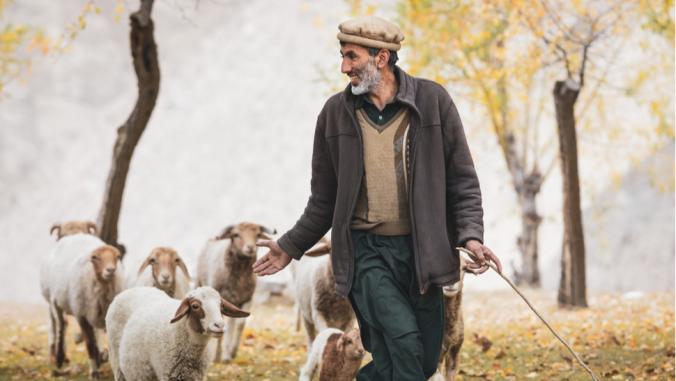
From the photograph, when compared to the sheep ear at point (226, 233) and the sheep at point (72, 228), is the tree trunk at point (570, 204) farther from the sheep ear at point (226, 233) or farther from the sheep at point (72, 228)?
the sheep at point (72, 228)

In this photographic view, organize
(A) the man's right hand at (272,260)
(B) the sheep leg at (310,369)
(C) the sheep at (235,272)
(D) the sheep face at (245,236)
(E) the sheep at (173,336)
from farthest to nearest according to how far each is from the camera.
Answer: (C) the sheep at (235,272) → (D) the sheep face at (245,236) → (B) the sheep leg at (310,369) → (E) the sheep at (173,336) → (A) the man's right hand at (272,260)

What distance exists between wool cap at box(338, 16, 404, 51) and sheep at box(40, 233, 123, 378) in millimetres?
5456

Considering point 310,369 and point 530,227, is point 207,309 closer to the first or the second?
point 310,369

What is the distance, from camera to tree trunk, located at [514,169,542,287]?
76.1 ft

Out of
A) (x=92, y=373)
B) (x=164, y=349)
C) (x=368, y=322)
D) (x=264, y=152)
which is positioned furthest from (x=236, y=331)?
(x=264, y=152)

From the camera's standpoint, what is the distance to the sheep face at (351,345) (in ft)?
26.2

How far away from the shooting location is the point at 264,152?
42.8 meters

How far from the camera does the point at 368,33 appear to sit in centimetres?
528

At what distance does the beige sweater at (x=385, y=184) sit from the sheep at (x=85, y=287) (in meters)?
5.34

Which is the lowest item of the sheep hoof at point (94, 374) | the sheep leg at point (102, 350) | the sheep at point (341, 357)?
the sheep hoof at point (94, 374)

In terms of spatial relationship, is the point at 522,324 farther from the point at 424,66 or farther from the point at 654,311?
the point at 424,66

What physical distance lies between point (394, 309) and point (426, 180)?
0.68m

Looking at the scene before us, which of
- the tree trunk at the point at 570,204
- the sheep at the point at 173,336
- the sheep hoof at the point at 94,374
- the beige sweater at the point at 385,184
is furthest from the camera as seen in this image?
the tree trunk at the point at 570,204

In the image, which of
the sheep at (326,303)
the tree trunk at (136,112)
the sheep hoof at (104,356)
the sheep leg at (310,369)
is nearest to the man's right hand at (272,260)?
the sheep leg at (310,369)
